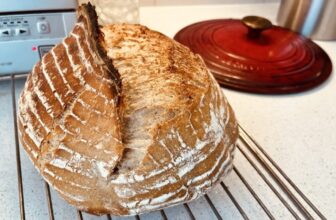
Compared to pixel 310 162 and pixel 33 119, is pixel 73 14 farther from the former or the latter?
pixel 310 162

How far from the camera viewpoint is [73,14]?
70 cm

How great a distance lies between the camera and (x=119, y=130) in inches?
17.1

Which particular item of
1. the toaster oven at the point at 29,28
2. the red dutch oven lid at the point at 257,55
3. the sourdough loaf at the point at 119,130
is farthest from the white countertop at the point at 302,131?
the toaster oven at the point at 29,28

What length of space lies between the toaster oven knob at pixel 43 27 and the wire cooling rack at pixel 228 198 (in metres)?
0.23

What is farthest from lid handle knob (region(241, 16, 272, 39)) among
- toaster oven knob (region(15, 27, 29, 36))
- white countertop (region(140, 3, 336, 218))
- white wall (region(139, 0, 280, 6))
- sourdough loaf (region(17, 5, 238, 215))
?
toaster oven knob (region(15, 27, 29, 36))

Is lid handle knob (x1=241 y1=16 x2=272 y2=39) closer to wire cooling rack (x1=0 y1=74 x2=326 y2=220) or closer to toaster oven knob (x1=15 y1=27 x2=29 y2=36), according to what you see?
wire cooling rack (x1=0 y1=74 x2=326 y2=220)

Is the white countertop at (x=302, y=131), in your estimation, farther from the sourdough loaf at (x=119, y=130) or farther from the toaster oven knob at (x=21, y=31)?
the toaster oven knob at (x=21, y=31)

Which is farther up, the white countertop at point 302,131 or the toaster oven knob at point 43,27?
the toaster oven knob at point 43,27

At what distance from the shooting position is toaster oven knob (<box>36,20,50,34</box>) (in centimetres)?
69

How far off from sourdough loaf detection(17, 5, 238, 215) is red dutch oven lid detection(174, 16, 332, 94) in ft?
1.05

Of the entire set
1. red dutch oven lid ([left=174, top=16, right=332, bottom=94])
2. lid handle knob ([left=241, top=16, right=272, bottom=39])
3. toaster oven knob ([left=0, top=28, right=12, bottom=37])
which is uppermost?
toaster oven knob ([left=0, top=28, right=12, bottom=37])

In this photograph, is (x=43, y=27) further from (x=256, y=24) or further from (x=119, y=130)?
(x=256, y=24)

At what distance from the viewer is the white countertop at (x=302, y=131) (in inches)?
23.5

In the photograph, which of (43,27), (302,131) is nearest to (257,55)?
(302,131)
